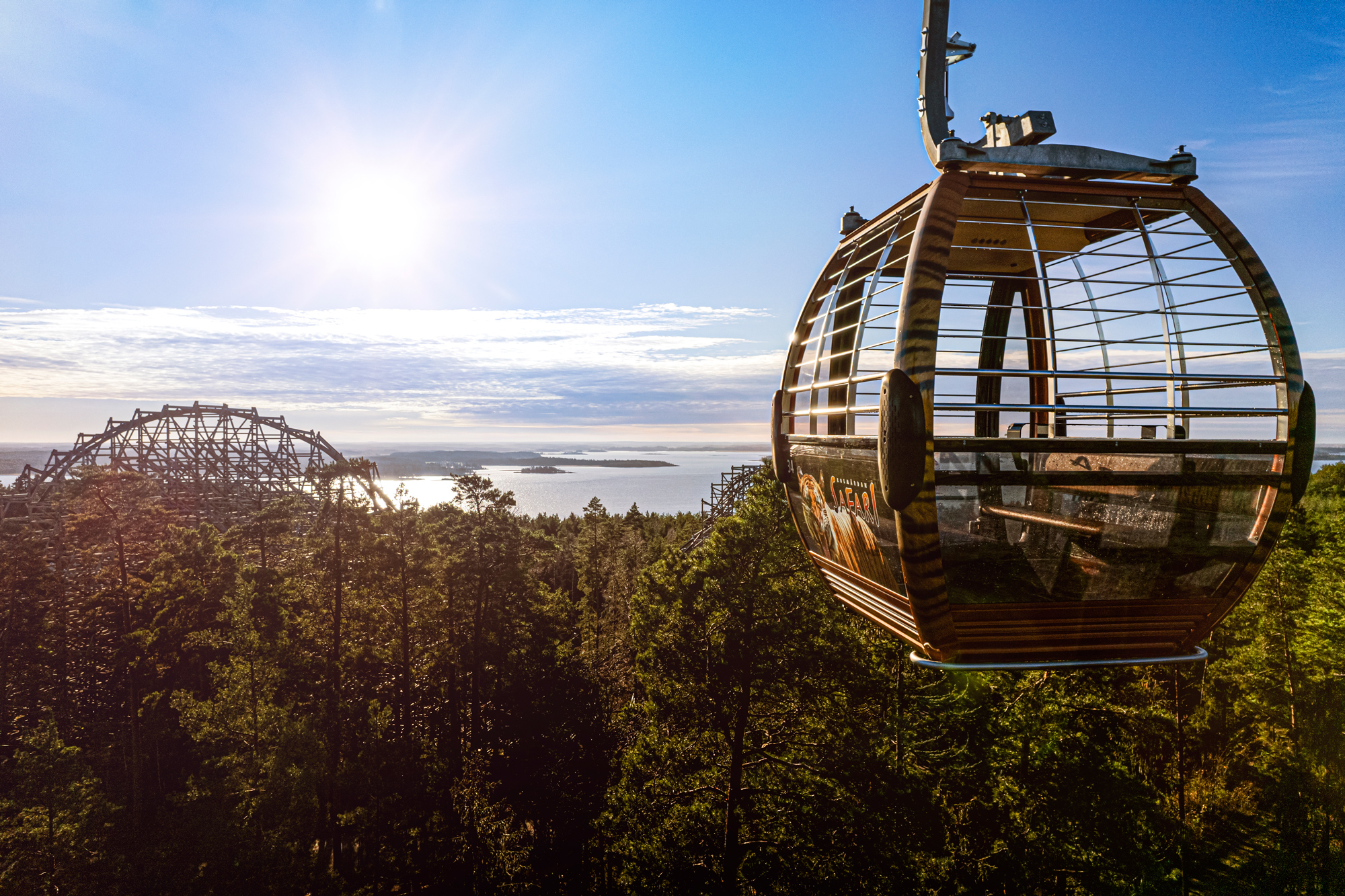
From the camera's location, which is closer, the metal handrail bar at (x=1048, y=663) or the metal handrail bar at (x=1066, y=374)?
the metal handrail bar at (x=1066, y=374)

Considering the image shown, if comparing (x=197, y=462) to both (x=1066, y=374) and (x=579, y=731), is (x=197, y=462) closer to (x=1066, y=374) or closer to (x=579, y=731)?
(x=579, y=731)

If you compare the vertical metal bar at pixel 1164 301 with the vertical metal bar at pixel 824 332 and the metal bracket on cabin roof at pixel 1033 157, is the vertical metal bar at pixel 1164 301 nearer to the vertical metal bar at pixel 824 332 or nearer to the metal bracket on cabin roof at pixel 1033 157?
the metal bracket on cabin roof at pixel 1033 157

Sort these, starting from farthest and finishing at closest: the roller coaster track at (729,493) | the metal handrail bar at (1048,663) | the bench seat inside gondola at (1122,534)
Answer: the roller coaster track at (729,493) < the metal handrail bar at (1048,663) < the bench seat inside gondola at (1122,534)

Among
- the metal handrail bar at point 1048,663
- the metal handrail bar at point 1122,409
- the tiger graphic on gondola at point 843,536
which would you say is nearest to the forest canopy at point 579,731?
the tiger graphic on gondola at point 843,536

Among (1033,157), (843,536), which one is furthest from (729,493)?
(1033,157)

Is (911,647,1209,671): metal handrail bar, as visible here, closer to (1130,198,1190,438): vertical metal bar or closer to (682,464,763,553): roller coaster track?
(1130,198,1190,438): vertical metal bar

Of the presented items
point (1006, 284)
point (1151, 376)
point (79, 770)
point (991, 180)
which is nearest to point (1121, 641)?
point (1151, 376)
